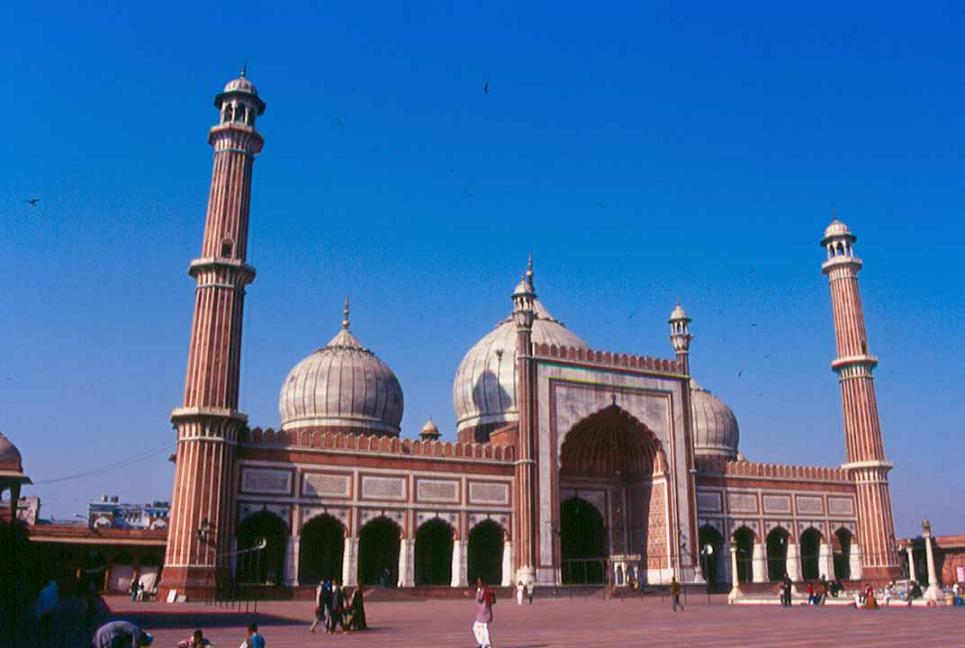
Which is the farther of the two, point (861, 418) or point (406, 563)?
point (861, 418)

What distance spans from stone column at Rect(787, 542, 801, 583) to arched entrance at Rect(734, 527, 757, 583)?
138cm

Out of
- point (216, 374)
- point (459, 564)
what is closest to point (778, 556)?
point (459, 564)

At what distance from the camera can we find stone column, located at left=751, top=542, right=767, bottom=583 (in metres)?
32.6

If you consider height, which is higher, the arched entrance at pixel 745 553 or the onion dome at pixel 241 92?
the onion dome at pixel 241 92

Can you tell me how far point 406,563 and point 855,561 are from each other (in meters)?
19.3

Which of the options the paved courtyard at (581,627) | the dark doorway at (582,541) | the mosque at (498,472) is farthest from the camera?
the dark doorway at (582,541)

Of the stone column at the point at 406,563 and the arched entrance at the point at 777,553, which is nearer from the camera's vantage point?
the stone column at the point at 406,563

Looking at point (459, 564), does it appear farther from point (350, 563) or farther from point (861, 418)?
point (861, 418)

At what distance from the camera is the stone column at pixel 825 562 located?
34.3 metres

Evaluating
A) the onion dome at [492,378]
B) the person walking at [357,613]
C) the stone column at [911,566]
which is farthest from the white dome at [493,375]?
the person walking at [357,613]

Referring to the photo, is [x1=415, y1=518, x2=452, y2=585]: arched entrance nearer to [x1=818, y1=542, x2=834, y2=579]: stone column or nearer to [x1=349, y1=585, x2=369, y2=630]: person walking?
[x1=349, y1=585, x2=369, y2=630]: person walking

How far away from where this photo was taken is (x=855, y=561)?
3506 cm

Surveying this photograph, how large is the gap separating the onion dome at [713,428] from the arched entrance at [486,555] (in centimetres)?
1230

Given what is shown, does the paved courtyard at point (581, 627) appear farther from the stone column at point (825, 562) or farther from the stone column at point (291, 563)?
the stone column at point (825, 562)
